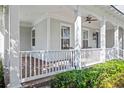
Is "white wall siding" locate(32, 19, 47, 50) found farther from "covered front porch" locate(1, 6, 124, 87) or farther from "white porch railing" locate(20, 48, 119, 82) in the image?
"white porch railing" locate(20, 48, 119, 82)

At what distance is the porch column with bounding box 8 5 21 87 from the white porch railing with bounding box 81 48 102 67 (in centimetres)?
549

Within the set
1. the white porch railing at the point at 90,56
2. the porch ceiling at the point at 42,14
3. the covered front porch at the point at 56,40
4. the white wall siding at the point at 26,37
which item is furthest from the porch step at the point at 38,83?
the white wall siding at the point at 26,37

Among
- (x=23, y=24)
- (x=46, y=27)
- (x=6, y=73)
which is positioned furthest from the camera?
(x=23, y=24)

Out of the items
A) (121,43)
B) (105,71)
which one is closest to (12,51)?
(105,71)

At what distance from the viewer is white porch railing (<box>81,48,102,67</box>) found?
11556mm

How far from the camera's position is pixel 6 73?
7.88 metres

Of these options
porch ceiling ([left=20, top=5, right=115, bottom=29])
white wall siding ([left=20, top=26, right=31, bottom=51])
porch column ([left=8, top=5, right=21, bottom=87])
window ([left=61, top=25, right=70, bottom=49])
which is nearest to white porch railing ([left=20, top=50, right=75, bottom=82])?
porch column ([left=8, top=5, right=21, bottom=87])

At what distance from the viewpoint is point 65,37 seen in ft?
46.6
